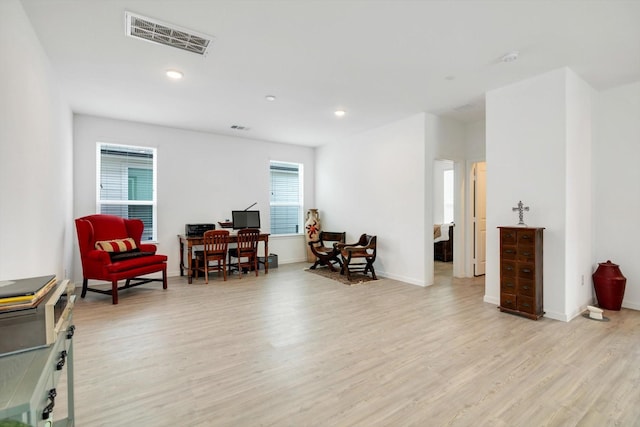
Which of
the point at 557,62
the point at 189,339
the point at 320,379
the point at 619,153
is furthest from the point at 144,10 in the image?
the point at 619,153

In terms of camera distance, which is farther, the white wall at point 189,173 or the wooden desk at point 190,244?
the wooden desk at point 190,244

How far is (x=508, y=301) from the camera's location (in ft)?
11.6

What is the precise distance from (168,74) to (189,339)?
2825 mm

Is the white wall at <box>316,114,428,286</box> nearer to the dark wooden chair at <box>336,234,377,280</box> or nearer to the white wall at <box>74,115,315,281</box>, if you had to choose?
the dark wooden chair at <box>336,234,377,280</box>

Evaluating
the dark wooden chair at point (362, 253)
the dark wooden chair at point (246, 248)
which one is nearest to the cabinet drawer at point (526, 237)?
the dark wooden chair at point (362, 253)

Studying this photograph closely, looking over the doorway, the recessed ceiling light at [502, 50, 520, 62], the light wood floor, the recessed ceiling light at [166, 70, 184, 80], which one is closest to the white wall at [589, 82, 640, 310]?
the light wood floor

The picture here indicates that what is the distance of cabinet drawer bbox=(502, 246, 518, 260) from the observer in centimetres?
348

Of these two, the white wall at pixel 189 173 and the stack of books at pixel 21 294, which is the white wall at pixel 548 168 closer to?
the stack of books at pixel 21 294

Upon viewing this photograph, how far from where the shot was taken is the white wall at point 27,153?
1992mm

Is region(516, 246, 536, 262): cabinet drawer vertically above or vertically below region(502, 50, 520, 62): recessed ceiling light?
below

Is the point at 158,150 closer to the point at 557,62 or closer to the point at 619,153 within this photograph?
the point at 557,62

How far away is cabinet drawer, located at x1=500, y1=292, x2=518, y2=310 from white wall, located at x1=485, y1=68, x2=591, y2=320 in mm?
297

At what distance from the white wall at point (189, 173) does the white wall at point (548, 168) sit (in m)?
4.36

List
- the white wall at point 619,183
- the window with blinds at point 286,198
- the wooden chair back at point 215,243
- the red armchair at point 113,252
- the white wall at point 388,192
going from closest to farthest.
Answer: the white wall at point 619,183 < the red armchair at point 113,252 < the white wall at point 388,192 < the wooden chair back at point 215,243 < the window with blinds at point 286,198
